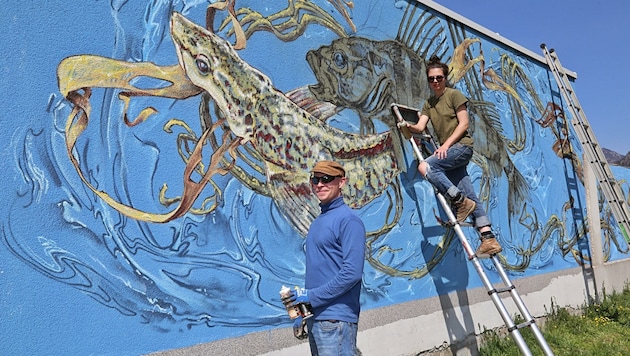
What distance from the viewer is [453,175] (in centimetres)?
559

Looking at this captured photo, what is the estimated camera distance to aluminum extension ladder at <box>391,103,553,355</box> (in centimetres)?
456

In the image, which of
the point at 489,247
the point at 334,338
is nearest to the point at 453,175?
the point at 489,247

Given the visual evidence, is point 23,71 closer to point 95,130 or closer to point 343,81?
point 95,130

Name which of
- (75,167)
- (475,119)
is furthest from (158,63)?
(475,119)

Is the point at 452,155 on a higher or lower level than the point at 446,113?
lower

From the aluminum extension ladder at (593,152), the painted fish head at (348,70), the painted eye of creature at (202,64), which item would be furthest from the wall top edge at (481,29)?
the painted eye of creature at (202,64)

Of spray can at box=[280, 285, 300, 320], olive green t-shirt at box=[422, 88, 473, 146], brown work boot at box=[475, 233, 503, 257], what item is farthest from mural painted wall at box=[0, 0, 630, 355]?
spray can at box=[280, 285, 300, 320]

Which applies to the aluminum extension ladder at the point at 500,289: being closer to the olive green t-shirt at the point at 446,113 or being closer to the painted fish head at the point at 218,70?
the olive green t-shirt at the point at 446,113

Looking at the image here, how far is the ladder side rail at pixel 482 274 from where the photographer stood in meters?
4.57

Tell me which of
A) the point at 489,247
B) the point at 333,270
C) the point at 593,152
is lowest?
the point at 489,247

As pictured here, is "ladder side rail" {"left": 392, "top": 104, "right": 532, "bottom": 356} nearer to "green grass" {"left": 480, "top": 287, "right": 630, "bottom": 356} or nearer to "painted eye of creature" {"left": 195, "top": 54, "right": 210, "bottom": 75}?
"green grass" {"left": 480, "top": 287, "right": 630, "bottom": 356}

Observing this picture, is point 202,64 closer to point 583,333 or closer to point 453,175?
point 453,175

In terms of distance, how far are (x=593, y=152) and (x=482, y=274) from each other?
435 cm

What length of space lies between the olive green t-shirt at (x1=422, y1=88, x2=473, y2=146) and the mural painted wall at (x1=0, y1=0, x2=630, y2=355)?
37 cm
